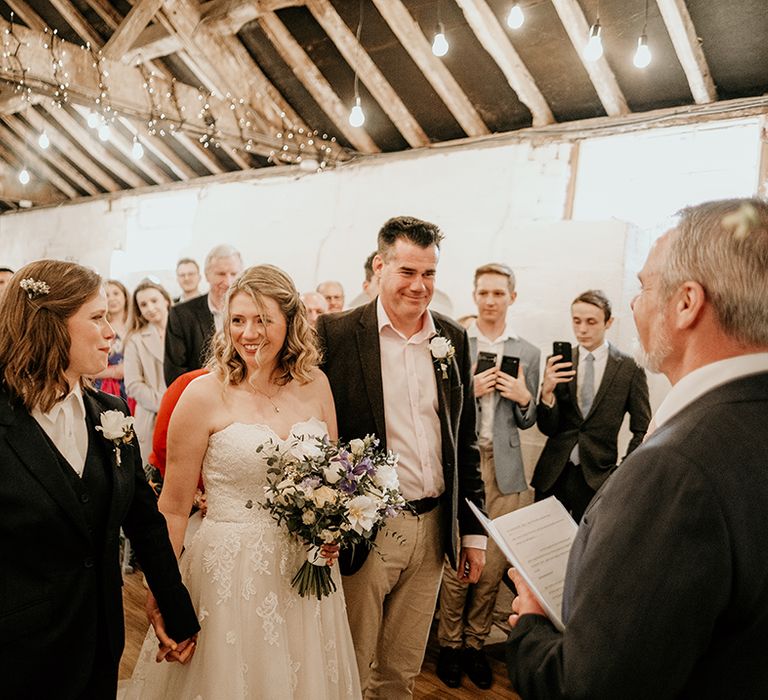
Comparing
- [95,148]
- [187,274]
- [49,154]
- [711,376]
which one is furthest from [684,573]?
[49,154]

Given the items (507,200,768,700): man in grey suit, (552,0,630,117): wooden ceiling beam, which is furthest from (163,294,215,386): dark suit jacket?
(507,200,768,700): man in grey suit

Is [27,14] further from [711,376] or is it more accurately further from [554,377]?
[711,376]

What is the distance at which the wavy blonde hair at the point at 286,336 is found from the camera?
228 centimetres

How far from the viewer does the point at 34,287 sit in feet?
5.63

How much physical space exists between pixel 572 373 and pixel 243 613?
7.89 ft

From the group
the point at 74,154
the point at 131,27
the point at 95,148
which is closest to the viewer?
the point at 131,27

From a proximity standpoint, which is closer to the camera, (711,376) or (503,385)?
(711,376)

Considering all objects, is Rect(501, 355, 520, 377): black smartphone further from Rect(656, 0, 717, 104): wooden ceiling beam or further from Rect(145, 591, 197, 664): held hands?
Rect(656, 0, 717, 104): wooden ceiling beam

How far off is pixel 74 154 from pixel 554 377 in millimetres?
8227

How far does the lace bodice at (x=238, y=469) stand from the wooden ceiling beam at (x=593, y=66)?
12.5ft

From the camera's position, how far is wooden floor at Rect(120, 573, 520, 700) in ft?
11.1

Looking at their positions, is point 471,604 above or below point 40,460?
below

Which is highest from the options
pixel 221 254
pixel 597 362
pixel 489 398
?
pixel 221 254

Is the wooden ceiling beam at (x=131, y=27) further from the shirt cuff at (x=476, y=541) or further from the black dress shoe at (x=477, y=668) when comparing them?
the black dress shoe at (x=477, y=668)
